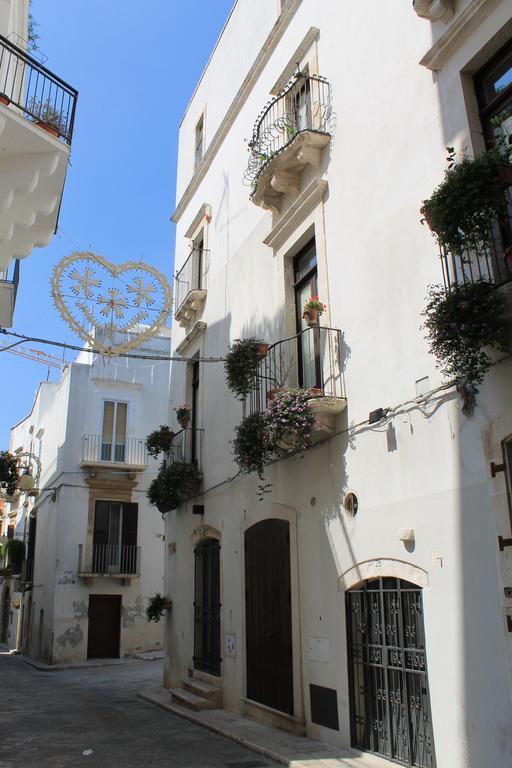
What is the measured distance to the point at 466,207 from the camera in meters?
5.75

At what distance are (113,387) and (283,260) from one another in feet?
50.9

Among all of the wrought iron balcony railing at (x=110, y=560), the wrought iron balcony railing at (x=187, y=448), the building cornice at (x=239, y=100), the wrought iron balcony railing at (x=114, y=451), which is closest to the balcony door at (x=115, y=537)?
the wrought iron balcony railing at (x=110, y=560)

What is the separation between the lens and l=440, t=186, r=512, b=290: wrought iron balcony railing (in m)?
6.02

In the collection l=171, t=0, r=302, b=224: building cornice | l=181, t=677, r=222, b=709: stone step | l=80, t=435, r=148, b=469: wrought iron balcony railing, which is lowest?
l=181, t=677, r=222, b=709: stone step

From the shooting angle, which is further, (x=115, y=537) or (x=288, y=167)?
(x=115, y=537)

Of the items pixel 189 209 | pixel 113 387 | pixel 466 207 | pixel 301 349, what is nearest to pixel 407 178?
pixel 466 207

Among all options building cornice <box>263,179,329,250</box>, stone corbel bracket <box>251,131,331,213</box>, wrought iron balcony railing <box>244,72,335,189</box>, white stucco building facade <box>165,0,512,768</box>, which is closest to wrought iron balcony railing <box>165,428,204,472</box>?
white stucco building facade <box>165,0,512,768</box>

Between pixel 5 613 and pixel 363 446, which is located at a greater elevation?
pixel 363 446

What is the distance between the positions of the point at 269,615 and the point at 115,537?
591 inches

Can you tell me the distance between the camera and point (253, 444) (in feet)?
31.2

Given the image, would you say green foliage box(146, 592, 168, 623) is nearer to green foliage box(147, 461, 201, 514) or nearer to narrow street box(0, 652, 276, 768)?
narrow street box(0, 652, 276, 768)

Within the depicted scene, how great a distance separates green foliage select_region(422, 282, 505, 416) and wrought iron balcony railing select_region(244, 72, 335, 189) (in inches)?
187

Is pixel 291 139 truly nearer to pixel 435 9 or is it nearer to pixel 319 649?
pixel 435 9

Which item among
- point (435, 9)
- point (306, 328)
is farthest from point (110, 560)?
point (435, 9)
